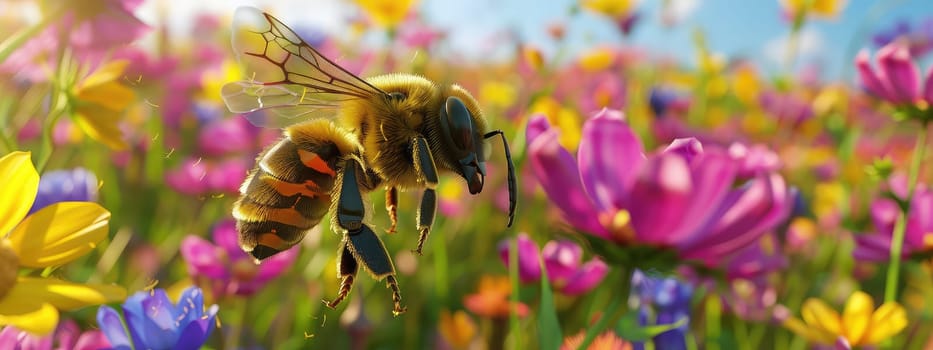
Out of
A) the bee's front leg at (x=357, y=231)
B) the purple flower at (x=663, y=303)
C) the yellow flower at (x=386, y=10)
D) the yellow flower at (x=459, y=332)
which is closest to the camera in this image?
the bee's front leg at (x=357, y=231)

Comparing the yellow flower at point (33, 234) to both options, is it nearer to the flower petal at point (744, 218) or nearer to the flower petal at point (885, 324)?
the flower petal at point (744, 218)

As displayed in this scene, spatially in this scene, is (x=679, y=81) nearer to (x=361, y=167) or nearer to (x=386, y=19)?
(x=386, y=19)

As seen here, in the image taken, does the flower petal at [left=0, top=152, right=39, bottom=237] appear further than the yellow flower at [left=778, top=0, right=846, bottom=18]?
No

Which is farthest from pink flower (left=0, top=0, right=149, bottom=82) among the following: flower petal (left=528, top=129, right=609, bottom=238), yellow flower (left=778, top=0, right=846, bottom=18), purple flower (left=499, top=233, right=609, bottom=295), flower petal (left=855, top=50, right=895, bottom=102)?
yellow flower (left=778, top=0, right=846, bottom=18)

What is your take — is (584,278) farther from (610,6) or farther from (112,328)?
(610,6)

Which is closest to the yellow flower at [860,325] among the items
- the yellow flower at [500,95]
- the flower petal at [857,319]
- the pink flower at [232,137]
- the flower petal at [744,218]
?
the flower petal at [857,319]

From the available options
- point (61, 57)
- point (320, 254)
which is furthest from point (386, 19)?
point (61, 57)

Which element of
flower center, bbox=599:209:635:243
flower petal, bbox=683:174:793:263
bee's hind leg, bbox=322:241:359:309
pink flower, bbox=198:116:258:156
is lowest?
pink flower, bbox=198:116:258:156

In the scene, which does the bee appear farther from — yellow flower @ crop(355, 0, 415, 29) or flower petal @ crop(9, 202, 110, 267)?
yellow flower @ crop(355, 0, 415, 29)
